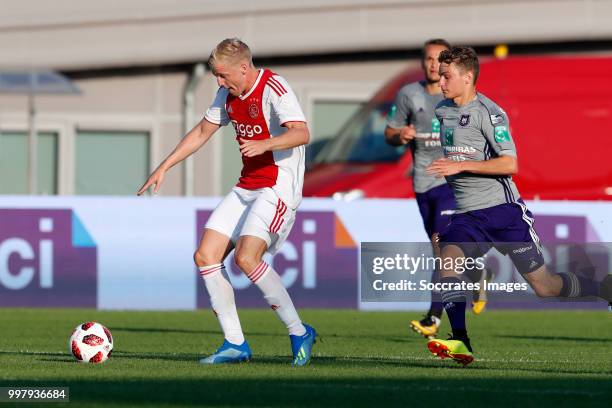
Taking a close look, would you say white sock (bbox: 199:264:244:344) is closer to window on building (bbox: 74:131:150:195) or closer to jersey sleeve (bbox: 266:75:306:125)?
jersey sleeve (bbox: 266:75:306:125)

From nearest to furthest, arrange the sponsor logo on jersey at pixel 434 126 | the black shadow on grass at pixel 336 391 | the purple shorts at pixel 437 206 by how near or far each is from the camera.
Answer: the black shadow on grass at pixel 336 391 < the sponsor logo on jersey at pixel 434 126 < the purple shorts at pixel 437 206

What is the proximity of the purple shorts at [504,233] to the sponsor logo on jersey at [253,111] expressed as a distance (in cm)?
139

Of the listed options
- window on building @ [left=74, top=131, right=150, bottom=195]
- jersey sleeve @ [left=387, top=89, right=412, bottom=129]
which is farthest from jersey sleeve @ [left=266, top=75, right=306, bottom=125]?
window on building @ [left=74, top=131, right=150, bottom=195]

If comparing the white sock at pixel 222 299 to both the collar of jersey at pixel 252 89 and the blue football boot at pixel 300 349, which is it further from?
the collar of jersey at pixel 252 89

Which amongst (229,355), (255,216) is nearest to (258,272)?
(255,216)

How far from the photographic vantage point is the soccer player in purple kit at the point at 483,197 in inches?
384

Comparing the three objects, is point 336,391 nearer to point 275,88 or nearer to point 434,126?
point 275,88

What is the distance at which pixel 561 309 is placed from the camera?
56.5ft

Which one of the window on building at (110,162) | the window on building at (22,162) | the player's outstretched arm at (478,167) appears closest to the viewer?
the player's outstretched arm at (478,167)

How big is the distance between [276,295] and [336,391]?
1694 mm

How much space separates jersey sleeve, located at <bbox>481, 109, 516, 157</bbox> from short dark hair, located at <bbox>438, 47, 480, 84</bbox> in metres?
0.30

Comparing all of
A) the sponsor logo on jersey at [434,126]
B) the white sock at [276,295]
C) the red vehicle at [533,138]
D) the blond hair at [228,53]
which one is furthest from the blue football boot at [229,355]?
the red vehicle at [533,138]

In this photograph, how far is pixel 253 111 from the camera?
9867 mm

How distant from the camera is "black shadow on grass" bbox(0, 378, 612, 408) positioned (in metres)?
7.74
